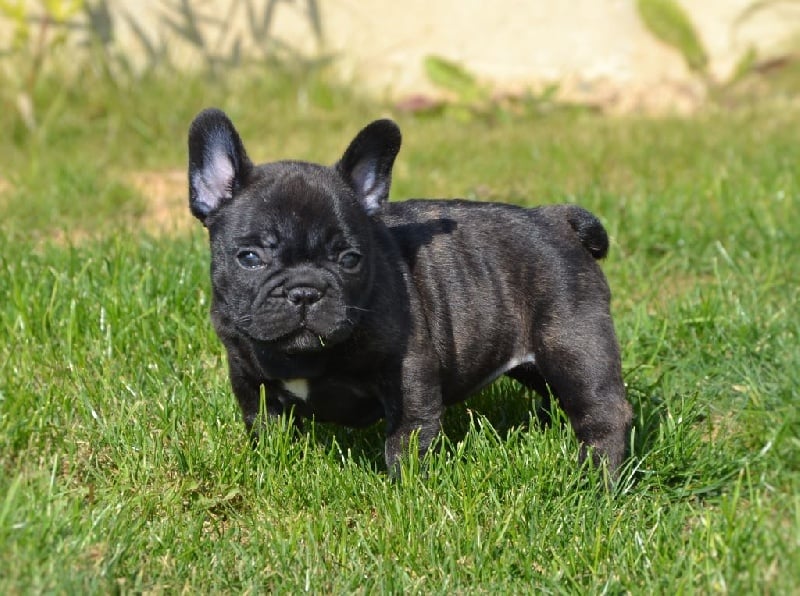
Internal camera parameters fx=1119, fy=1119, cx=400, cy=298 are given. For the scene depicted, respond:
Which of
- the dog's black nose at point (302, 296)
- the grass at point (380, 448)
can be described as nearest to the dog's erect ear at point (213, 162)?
the dog's black nose at point (302, 296)

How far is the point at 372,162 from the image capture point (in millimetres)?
4520

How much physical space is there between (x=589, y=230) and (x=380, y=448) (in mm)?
1329

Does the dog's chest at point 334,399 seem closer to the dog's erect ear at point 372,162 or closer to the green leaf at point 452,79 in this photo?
the dog's erect ear at point 372,162

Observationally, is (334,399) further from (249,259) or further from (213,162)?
(213,162)

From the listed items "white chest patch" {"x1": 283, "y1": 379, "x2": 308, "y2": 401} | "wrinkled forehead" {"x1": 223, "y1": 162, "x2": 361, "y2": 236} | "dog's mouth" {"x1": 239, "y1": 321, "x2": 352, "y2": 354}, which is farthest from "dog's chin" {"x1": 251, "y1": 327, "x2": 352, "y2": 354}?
"wrinkled forehead" {"x1": 223, "y1": 162, "x2": 361, "y2": 236}

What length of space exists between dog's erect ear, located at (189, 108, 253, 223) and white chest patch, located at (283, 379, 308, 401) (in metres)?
0.74

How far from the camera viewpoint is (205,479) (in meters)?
4.46

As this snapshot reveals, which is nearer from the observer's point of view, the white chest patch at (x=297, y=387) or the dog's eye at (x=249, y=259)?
the dog's eye at (x=249, y=259)

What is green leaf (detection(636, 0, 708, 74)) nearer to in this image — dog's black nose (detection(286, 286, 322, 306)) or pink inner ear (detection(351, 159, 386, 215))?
pink inner ear (detection(351, 159, 386, 215))

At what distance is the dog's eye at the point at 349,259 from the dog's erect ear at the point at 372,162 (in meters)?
0.36

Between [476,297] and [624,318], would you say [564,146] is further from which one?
[476,297]

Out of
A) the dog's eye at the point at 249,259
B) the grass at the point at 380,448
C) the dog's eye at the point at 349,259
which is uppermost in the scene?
the dog's eye at the point at 249,259

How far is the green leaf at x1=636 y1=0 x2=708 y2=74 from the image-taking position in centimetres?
1138

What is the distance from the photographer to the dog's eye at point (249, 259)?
4156mm
